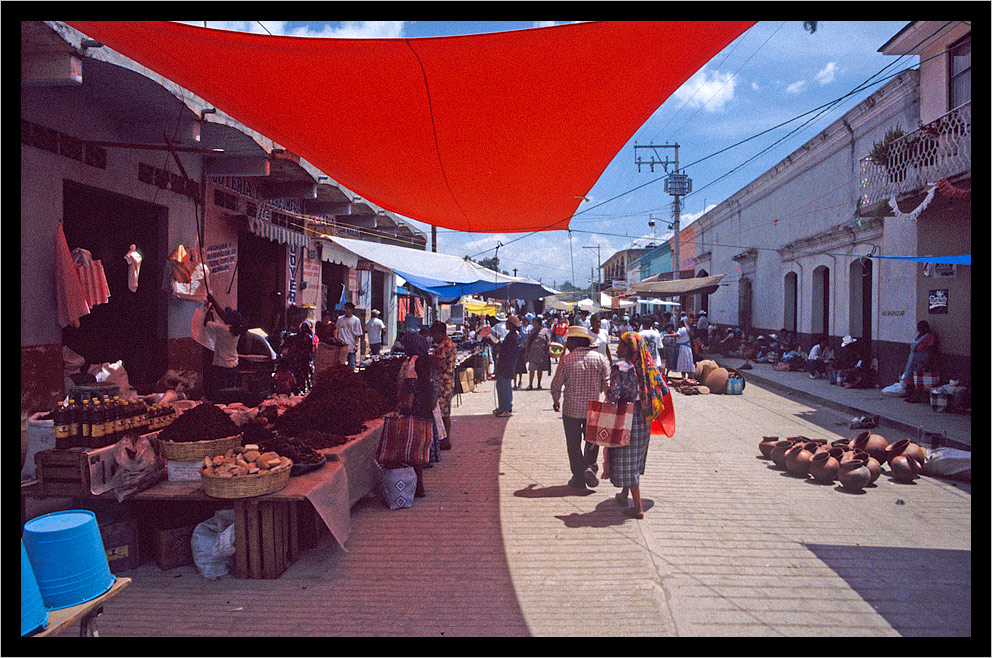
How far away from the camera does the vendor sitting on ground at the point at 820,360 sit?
50.5ft

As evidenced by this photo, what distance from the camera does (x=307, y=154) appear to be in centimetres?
601

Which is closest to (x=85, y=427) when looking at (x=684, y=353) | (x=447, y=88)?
(x=447, y=88)

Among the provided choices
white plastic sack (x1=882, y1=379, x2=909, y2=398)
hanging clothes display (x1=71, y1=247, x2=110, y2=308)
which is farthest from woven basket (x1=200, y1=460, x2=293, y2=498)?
white plastic sack (x1=882, y1=379, x2=909, y2=398)

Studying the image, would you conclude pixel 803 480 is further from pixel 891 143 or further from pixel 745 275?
pixel 745 275

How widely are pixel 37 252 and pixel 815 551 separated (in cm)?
770

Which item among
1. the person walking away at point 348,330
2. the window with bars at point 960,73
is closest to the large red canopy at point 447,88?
the person walking away at point 348,330

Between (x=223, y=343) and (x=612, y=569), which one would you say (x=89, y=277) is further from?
(x=612, y=569)

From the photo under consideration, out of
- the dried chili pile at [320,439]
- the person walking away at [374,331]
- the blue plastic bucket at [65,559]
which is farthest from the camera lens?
the person walking away at [374,331]

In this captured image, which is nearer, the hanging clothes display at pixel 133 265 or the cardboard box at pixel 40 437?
the cardboard box at pixel 40 437

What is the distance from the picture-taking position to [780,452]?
6785 mm

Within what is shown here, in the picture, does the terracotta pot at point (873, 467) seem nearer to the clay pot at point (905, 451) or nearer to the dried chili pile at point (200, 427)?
the clay pot at point (905, 451)

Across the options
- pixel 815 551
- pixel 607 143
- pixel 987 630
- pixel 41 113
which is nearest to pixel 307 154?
pixel 41 113

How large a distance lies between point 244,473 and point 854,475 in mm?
5778

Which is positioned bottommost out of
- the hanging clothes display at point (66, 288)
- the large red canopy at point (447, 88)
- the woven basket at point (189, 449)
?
the woven basket at point (189, 449)
